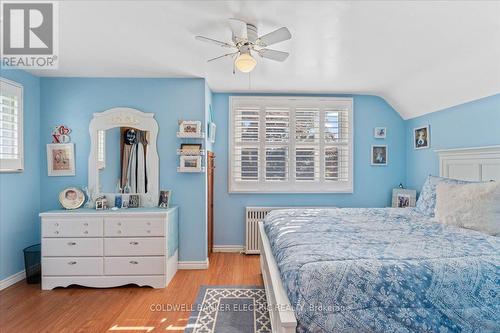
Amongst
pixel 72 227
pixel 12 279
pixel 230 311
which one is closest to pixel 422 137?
pixel 230 311

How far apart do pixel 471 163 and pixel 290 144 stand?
2.21 m

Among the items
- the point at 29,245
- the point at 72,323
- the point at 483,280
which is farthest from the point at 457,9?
the point at 29,245

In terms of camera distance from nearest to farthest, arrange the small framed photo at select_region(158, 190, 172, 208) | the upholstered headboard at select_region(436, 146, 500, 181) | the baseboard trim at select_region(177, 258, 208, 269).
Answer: the upholstered headboard at select_region(436, 146, 500, 181) < the small framed photo at select_region(158, 190, 172, 208) < the baseboard trim at select_region(177, 258, 208, 269)

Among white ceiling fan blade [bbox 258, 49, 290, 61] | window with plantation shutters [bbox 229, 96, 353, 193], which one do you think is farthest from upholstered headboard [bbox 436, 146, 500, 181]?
white ceiling fan blade [bbox 258, 49, 290, 61]

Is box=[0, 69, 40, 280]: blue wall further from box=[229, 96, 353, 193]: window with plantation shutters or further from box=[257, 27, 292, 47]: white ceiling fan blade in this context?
box=[257, 27, 292, 47]: white ceiling fan blade

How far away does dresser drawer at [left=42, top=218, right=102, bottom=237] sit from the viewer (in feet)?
9.22

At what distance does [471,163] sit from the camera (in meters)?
2.84

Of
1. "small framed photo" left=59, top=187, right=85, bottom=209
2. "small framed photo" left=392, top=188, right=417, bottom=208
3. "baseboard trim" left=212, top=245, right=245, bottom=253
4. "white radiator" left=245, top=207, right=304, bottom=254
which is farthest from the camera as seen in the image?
"baseboard trim" left=212, top=245, right=245, bottom=253

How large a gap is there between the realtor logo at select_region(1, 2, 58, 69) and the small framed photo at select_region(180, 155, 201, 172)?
66.4 inches

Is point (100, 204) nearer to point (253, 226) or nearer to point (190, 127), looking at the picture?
point (190, 127)

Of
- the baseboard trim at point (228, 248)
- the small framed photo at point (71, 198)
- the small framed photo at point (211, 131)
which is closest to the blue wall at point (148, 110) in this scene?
the small framed photo at point (71, 198)

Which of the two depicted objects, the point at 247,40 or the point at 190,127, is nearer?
the point at 247,40

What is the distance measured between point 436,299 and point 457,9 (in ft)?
6.22

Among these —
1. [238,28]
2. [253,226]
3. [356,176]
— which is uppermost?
[238,28]
